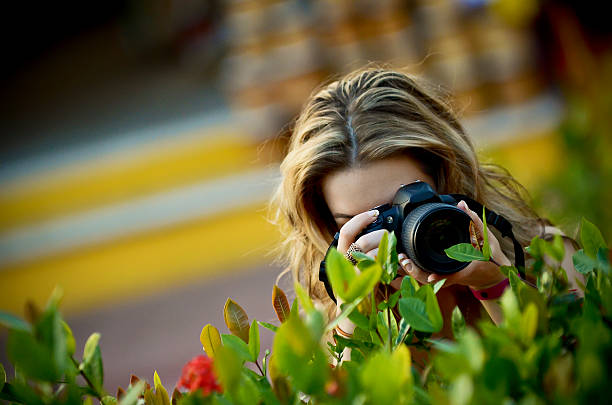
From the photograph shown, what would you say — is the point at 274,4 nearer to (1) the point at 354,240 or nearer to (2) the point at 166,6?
(2) the point at 166,6

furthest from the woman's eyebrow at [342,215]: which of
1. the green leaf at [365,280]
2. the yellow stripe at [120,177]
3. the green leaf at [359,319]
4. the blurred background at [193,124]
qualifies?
the yellow stripe at [120,177]

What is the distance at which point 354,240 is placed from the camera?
1.32 m

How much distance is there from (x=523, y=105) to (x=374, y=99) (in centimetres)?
331

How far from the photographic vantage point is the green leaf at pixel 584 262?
77 cm

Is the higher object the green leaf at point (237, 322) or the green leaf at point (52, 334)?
the green leaf at point (52, 334)

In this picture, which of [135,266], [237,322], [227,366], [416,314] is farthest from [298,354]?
[135,266]

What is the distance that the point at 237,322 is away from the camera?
0.89 meters

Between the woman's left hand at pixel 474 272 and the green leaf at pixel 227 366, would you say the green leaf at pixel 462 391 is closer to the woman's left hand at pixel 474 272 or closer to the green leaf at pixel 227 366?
the green leaf at pixel 227 366

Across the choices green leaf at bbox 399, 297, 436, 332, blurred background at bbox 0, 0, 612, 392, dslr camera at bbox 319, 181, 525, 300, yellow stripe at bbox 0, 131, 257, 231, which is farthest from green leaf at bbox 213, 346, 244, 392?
yellow stripe at bbox 0, 131, 257, 231

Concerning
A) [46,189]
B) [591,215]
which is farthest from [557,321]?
[46,189]

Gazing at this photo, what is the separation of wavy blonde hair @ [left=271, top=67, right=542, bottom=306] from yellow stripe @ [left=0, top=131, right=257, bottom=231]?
3.55 metres

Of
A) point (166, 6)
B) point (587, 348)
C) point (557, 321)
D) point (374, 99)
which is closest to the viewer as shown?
point (587, 348)

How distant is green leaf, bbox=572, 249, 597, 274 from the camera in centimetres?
77

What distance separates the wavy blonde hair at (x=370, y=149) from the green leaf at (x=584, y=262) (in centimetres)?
69
